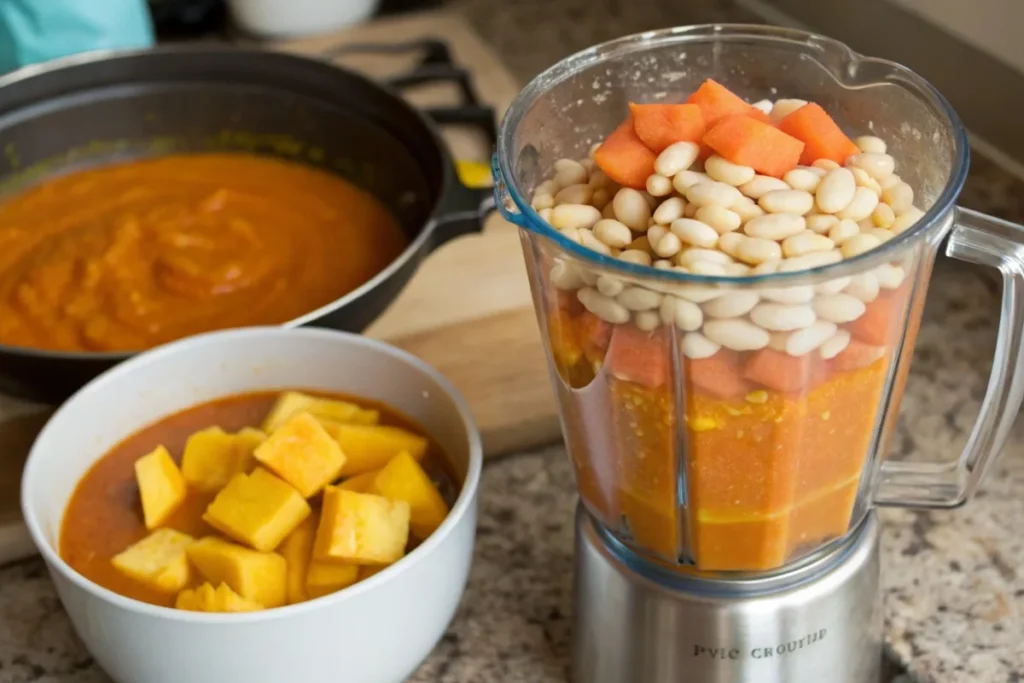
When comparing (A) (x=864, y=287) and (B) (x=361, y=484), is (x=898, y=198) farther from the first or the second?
(B) (x=361, y=484)

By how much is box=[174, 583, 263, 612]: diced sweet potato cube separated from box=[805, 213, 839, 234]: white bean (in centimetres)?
35

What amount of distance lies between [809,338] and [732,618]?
172 millimetres

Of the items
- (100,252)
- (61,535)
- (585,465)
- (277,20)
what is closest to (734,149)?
(585,465)

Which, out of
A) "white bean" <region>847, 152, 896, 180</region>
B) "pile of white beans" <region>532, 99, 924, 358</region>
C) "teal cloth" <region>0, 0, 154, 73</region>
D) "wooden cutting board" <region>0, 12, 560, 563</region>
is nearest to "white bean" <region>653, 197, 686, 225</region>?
"pile of white beans" <region>532, 99, 924, 358</region>

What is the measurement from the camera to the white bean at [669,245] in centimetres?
48

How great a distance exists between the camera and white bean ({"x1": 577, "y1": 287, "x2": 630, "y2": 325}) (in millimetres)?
489

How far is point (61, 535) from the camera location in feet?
2.15

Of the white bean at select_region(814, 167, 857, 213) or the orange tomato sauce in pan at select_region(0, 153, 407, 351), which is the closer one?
the white bean at select_region(814, 167, 857, 213)

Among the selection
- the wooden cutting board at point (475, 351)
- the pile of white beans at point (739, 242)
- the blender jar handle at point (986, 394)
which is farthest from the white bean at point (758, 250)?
the wooden cutting board at point (475, 351)

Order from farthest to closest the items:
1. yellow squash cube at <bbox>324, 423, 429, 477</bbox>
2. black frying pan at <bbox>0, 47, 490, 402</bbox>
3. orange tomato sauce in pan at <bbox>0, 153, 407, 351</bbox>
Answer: black frying pan at <bbox>0, 47, 490, 402</bbox> → orange tomato sauce in pan at <bbox>0, 153, 407, 351</bbox> → yellow squash cube at <bbox>324, 423, 429, 477</bbox>

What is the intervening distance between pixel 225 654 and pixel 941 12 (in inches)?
31.2

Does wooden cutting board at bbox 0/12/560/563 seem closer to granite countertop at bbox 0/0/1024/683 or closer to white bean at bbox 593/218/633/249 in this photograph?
granite countertop at bbox 0/0/1024/683

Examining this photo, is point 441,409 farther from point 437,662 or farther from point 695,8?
point 695,8

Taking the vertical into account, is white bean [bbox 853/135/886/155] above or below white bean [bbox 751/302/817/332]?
above
